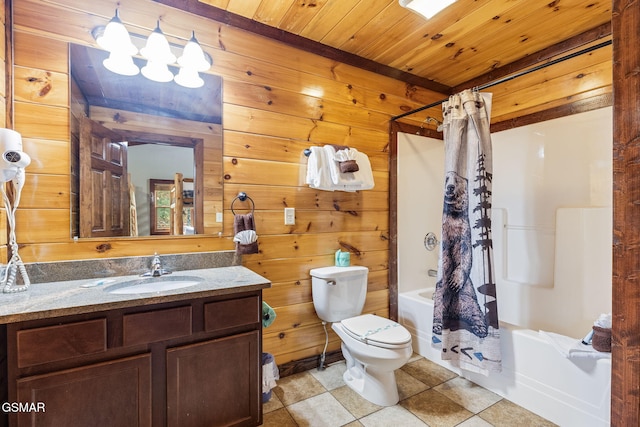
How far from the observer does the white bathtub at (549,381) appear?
1.50 metres

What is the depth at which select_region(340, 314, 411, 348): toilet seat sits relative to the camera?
5.74 feet

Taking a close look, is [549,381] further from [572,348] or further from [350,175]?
[350,175]

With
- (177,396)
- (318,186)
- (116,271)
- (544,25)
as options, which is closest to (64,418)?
(177,396)

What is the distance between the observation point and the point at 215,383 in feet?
4.60

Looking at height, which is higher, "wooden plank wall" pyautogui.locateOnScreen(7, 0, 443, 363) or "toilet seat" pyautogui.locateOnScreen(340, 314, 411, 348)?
"wooden plank wall" pyautogui.locateOnScreen(7, 0, 443, 363)

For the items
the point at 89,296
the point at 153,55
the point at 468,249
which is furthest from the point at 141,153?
the point at 468,249

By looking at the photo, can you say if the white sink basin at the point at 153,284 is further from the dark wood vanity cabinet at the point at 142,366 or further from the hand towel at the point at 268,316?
the hand towel at the point at 268,316

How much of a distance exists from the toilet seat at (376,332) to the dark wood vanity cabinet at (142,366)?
64cm

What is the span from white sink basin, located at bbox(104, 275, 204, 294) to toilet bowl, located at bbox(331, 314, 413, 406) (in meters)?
0.98

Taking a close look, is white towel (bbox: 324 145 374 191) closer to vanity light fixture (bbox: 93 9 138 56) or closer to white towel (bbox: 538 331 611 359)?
vanity light fixture (bbox: 93 9 138 56)

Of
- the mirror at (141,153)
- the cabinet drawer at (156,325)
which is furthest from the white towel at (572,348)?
the mirror at (141,153)

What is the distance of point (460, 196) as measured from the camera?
78.5 inches

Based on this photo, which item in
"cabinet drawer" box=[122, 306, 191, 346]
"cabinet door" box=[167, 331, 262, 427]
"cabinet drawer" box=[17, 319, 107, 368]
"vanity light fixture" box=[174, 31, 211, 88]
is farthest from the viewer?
"vanity light fixture" box=[174, 31, 211, 88]

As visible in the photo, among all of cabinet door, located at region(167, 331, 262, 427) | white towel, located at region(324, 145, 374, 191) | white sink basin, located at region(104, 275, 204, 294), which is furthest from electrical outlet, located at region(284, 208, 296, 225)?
cabinet door, located at region(167, 331, 262, 427)
